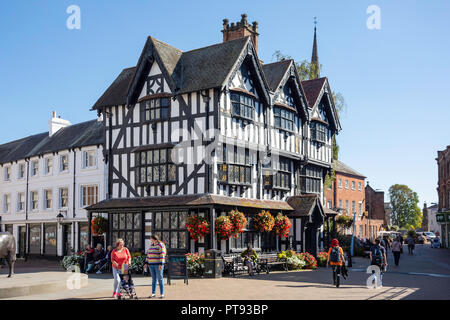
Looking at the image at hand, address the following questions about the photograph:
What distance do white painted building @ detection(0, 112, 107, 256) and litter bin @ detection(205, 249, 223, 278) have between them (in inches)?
498

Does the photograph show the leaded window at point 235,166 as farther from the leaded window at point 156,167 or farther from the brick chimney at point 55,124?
the brick chimney at point 55,124

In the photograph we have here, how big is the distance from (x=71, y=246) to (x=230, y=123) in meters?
15.5

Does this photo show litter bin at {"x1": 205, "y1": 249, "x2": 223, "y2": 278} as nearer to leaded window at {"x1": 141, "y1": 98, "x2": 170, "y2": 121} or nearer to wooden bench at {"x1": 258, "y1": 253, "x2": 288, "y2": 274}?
wooden bench at {"x1": 258, "y1": 253, "x2": 288, "y2": 274}

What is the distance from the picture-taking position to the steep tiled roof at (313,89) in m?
32.3

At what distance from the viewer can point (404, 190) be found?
10569 cm

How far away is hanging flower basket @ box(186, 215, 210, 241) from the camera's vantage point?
23.0 m

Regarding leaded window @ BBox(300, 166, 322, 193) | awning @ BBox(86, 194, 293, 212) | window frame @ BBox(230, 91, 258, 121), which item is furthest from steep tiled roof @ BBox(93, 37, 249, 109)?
leaded window @ BBox(300, 166, 322, 193)

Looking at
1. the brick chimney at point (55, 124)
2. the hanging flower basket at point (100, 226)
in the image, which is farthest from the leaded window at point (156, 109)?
the brick chimney at point (55, 124)

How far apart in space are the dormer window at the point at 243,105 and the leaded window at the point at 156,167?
3714 mm

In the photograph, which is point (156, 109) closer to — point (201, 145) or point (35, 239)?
point (201, 145)
